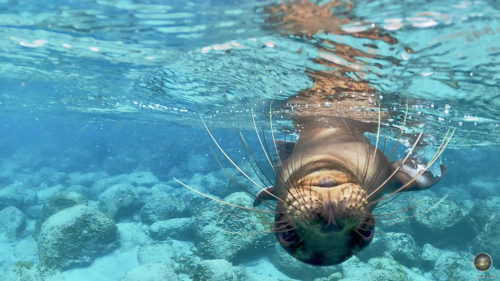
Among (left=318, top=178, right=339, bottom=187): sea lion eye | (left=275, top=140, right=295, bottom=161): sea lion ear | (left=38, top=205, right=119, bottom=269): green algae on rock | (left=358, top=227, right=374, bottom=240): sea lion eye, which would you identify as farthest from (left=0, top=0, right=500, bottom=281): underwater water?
(left=275, top=140, right=295, bottom=161): sea lion ear

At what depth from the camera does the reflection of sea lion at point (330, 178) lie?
2.66 meters

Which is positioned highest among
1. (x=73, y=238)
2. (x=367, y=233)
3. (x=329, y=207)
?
(x=329, y=207)

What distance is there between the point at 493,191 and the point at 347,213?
83.5ft

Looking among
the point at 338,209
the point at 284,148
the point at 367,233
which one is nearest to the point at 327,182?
the point at 338,209

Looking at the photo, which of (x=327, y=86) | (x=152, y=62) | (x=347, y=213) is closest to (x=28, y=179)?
(x=152, y=62)

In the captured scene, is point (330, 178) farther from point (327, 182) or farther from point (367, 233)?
point (367, 233)

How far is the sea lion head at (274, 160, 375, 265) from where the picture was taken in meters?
2.57

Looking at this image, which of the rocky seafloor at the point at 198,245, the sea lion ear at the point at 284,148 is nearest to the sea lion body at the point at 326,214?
the sea lion ear at the point at 284,148

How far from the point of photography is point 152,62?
1009 centimetres

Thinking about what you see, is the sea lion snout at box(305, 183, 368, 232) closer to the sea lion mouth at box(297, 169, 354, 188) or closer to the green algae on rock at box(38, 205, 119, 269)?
the sea lion mouth at box(297, 169, 354, 188)

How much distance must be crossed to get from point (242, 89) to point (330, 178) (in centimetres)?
874

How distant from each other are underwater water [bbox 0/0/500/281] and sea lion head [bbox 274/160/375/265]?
46 cm

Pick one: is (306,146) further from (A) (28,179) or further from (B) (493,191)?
(A) (28,179)

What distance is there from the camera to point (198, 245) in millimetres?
11039
